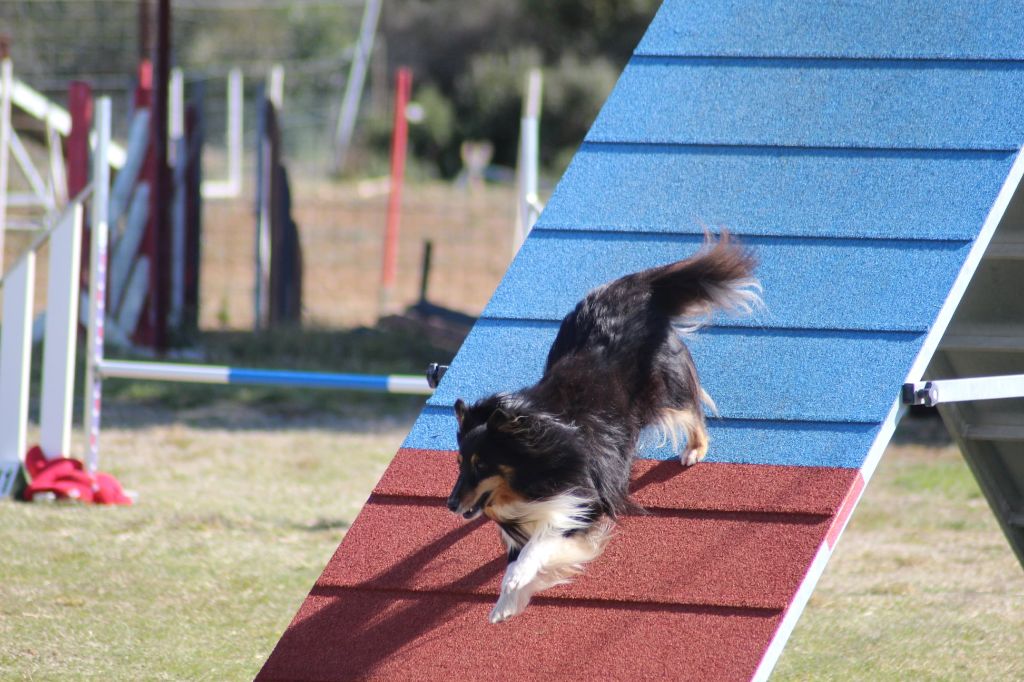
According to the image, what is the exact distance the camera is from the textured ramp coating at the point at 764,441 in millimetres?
3113

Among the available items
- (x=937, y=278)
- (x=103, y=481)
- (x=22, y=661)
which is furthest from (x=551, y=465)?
(x=103, y=481)

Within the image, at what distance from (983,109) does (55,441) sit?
4207 millimetres

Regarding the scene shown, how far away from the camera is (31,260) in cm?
561

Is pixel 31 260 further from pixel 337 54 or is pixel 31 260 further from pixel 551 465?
pixel 337 54

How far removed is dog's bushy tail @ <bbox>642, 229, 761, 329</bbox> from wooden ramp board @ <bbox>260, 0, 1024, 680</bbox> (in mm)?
123

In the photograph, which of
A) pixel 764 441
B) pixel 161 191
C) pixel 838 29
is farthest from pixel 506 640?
pixel 161 191

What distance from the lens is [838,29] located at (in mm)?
4137

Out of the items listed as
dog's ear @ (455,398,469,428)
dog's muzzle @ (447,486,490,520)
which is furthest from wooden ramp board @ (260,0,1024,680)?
dog's ear @ (455,398,469,428)

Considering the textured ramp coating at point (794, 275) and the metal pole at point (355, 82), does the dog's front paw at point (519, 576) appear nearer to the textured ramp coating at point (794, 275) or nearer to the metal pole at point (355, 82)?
the textured ramp coating at point (794, 275)

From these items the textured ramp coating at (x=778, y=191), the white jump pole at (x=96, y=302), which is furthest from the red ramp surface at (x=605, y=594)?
the white jump pole at (x=96, y=302)

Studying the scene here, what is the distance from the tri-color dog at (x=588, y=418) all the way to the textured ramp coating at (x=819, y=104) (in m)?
0.61

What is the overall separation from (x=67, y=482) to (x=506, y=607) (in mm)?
3356

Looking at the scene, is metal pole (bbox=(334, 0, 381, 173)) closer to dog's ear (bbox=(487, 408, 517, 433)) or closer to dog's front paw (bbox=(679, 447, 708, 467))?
dog's front paw (bbox=(679, 447, 708, 467))

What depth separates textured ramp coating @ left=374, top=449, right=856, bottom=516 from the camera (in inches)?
120
